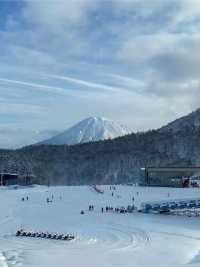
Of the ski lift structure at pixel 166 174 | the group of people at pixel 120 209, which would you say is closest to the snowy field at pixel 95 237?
the group of people at pixel 120 209

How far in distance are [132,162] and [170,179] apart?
84.2 metres

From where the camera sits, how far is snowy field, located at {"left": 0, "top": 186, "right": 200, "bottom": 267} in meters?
36.4

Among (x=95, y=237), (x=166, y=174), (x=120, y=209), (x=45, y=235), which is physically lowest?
(x=95, y=237)

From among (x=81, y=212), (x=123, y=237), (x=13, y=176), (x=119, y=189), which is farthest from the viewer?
(x=13, y=176)

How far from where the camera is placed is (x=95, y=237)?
47094mm

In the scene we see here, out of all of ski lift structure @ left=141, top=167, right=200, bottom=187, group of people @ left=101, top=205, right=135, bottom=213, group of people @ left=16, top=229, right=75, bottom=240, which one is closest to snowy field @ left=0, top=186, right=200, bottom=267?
group of people @ left=16, top=229, right=75, bottom=240

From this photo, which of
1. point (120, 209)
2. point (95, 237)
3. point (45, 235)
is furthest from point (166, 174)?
point (45, 235)

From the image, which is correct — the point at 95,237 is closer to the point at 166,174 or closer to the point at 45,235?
the point at 45,235

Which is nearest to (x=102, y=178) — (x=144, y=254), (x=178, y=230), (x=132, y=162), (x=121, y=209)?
(x=132, y=162)

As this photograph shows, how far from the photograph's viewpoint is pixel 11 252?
38719 millimetres

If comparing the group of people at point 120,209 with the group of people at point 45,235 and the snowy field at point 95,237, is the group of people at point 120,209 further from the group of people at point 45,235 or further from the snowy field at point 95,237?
the group of people at point 45,235

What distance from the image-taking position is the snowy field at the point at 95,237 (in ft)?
119

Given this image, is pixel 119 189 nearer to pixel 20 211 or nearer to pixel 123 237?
pixel 20 211

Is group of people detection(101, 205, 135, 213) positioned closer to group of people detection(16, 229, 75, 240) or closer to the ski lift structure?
group of people detection(16, 229, 75, 240)
